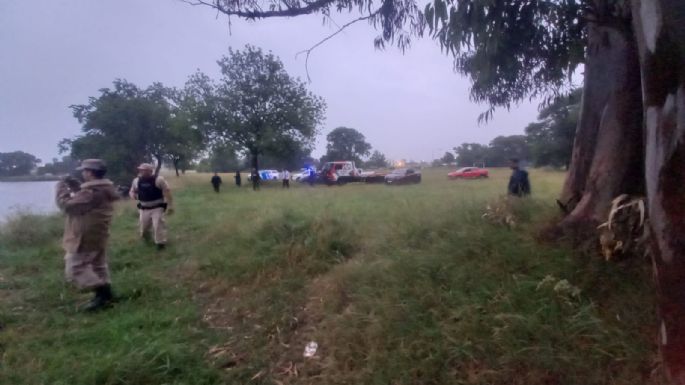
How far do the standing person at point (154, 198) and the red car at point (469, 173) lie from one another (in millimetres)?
5649

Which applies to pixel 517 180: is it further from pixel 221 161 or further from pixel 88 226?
pixel 221 161

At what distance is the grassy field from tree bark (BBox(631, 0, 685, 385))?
405mm

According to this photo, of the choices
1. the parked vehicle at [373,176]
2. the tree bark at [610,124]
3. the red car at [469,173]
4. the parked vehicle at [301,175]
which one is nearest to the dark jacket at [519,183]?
the tree bark at [610,124]

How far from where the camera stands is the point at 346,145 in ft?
70.5

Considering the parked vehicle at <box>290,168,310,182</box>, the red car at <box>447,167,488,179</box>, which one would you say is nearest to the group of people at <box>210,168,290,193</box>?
the parked vehicle at <box>290,168,310,182</box>

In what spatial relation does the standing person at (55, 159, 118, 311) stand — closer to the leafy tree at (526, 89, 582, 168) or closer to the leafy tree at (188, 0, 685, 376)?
the leafy tree at (188, 0, 685, 376)

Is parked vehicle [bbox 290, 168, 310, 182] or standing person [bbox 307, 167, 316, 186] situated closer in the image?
standing person [bbox 307, 167, 316, 186]

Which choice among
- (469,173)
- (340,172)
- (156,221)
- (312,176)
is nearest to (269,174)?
(312,176)

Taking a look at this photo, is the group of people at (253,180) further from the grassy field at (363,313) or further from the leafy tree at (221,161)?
the grassy field at (363,313)

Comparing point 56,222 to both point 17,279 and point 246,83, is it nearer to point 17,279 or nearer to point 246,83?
point 17,279

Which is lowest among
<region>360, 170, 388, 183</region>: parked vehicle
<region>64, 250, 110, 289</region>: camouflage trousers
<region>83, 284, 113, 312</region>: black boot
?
<region>83, 284, 113, 312</region>: black boot

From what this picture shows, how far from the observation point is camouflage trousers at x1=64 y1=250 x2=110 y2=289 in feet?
14.7

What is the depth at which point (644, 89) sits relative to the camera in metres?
2.40

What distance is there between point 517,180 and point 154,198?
5.54 m
